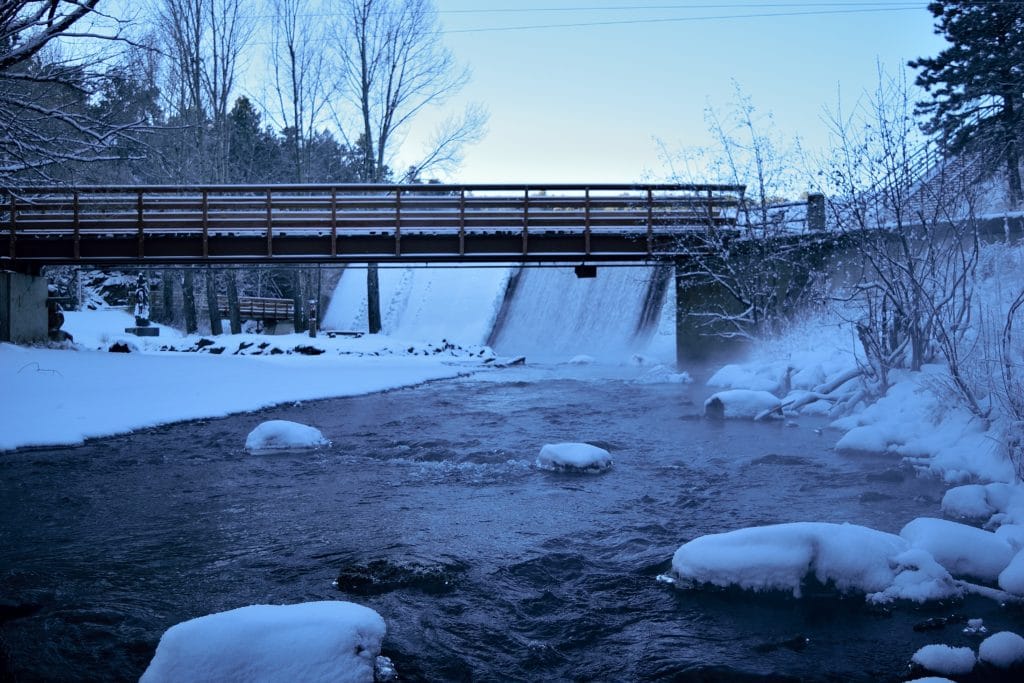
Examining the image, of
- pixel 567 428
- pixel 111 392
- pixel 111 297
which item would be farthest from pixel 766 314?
pixel 111 297

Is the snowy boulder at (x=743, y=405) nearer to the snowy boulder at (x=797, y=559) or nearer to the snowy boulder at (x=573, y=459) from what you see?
the snowy boulder at (x=573, y=459)

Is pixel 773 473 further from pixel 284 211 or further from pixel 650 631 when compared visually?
pixel 284 211

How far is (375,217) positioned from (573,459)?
1184cm

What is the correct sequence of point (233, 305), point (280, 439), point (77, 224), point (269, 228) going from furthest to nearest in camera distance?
point (233, 305) → point (269, 228) → point (77, 224) → point (280, 439)

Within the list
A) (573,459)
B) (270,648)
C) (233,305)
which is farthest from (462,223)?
(270,648)

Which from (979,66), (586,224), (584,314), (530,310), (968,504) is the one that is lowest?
(968,504)

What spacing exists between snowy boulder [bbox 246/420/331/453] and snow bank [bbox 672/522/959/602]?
6.04 metres

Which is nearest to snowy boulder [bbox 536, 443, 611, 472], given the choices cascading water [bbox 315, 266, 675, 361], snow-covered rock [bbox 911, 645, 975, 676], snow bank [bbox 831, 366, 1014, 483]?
snow bank [bbox 831, 366, 1014, 483]

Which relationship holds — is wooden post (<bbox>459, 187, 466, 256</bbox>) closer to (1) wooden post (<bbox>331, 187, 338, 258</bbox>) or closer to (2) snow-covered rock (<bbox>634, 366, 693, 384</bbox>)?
(1) wooden post (<bbox>331, 187, 338, 258</bbox>)

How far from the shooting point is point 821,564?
4.78 m

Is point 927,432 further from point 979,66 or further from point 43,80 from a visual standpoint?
point 979,66

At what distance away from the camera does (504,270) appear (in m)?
34.9

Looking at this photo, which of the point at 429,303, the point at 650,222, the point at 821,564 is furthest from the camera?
the point at 429,303

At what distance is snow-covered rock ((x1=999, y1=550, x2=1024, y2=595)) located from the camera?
4559 millimetres
